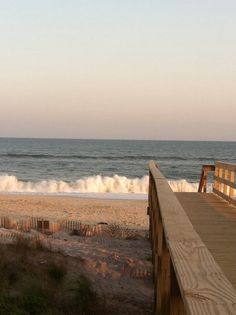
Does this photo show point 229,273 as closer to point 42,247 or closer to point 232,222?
point 232,222

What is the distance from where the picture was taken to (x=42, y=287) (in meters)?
5.75

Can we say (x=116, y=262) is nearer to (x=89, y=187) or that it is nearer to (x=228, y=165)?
(x=228, y=165)

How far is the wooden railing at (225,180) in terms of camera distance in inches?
389

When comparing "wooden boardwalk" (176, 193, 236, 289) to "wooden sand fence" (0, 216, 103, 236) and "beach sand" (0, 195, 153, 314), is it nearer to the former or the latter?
"beach sand" (0, 195, 153, 314)

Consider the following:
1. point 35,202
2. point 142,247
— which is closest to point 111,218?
point 35,202

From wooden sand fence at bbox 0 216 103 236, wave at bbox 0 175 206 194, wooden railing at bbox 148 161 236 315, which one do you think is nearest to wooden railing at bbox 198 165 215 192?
wooden sand fence at bbox 0 216 103 236

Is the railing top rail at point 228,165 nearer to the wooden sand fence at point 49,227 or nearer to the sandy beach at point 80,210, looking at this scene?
the wooden sand fence at point 49,227

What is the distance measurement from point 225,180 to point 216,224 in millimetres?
3524

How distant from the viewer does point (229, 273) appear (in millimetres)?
4281

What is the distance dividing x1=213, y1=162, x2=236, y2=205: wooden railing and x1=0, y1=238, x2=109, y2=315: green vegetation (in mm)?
3904

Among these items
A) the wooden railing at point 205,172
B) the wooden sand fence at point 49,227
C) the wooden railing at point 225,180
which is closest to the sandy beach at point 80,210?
the wooden railing at point 205,172

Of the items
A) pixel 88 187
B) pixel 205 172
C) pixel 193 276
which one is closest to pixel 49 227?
pixel 205 172

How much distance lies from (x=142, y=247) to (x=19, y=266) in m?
4.00

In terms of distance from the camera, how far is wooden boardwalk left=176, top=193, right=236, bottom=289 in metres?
4.87
